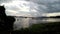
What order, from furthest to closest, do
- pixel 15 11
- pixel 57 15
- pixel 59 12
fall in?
pixel 15 11 < pixel 59 12 < pixel 57 15

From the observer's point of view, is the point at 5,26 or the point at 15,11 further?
the point at 15,11

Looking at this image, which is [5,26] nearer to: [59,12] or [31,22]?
[31,22]

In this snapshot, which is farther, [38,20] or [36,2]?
[36,2]

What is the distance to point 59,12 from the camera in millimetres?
3447

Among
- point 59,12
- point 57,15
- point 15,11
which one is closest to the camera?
point 57,15

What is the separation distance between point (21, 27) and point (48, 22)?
21.7 inches

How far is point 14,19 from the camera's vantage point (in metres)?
3.27

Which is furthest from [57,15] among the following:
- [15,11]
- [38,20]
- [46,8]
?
[15,11]

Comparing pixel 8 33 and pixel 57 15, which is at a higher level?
pixel 57 15

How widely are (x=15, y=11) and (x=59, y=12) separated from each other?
994 mm

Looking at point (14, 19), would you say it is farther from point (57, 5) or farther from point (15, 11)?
point (57, 5)

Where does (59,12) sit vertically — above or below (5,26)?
above

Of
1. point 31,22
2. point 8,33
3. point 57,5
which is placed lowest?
point 8,33

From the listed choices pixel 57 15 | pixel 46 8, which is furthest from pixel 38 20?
pixel 46 8
